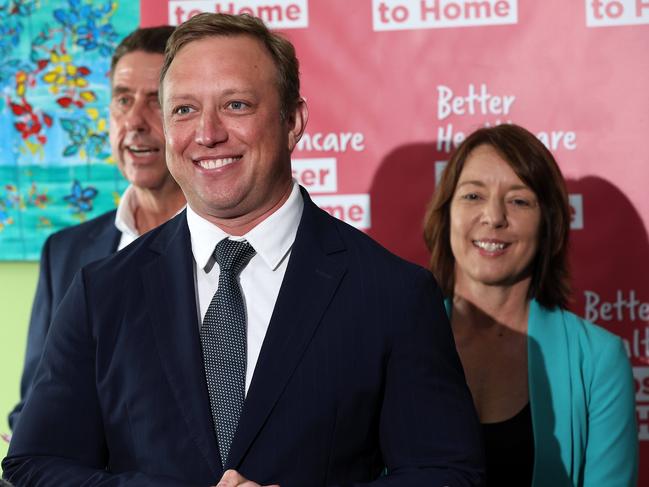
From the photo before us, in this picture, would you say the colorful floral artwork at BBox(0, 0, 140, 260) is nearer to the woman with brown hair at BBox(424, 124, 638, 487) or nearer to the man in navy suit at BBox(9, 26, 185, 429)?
the man in navy suit at BBox(9, 26, 185, 429)

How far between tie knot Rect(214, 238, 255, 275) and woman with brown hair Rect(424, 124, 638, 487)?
1.02m

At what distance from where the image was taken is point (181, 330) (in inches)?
57.3

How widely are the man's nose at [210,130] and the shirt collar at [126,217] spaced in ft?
3.67

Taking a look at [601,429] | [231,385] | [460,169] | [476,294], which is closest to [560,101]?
[460,169]

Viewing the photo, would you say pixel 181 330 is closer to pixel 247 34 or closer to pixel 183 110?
pixel 183 110

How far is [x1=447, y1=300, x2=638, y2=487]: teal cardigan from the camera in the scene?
2.27m

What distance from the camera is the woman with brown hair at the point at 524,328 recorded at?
2.29 m

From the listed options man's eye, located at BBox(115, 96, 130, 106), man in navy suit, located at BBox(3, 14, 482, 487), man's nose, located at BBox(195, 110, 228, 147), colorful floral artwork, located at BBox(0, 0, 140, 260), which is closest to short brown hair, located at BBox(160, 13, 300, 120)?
man in navy suit, located at BBox(3, 14, 482, 487)

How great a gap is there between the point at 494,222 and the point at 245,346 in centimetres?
113

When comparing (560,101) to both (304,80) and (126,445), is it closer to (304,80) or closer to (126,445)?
(304,80)

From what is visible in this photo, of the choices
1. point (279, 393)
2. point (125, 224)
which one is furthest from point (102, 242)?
point (279, 393)

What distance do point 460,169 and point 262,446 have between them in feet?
4.40

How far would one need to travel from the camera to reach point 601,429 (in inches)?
90.5

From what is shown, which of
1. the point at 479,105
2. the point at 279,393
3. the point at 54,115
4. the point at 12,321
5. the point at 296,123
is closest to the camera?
the point at 279,393
